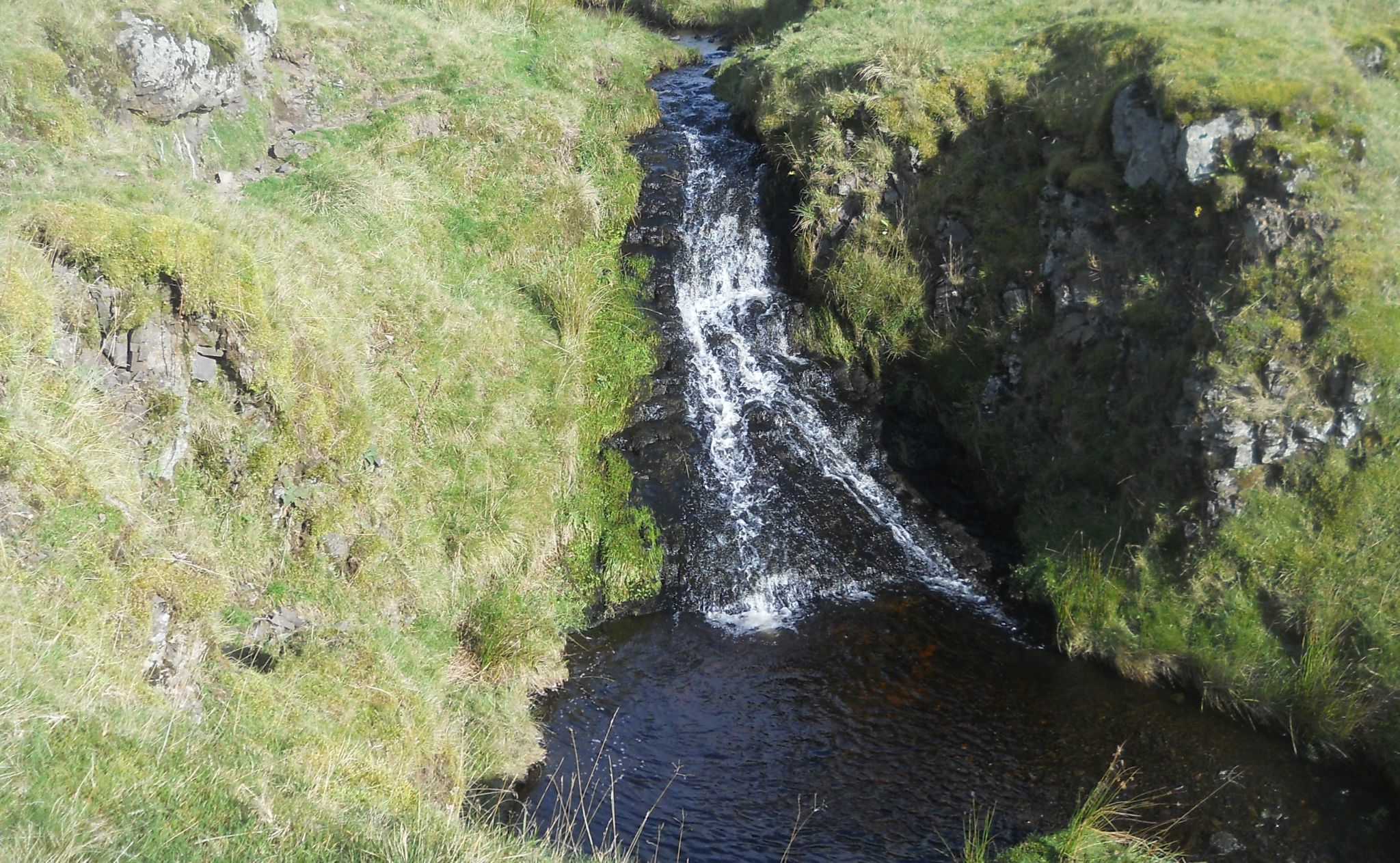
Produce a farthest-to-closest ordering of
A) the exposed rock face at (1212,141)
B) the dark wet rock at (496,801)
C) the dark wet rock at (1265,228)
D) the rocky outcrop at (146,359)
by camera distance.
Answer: the exposed rock face at (1212,141) < the dark wet rock at (1265,228) < the dark wet rock at (496,801) < the rocky outcrop at (146,359)

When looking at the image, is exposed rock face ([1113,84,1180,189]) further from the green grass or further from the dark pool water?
the green grass

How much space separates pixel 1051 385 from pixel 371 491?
27.3 feet

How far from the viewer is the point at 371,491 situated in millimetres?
8336

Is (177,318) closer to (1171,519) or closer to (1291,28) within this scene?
(1171,519)

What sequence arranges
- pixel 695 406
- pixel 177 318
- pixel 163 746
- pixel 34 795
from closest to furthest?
pixel 34 795, pixel 163 746, pixel 177 318, pixel 695 406

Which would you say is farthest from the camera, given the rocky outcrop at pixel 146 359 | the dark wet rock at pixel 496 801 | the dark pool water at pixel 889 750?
the dark pool water at pixel 889 750

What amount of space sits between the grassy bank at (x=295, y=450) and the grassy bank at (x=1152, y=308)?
4173mm

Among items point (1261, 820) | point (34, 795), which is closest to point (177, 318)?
point (34, 795)

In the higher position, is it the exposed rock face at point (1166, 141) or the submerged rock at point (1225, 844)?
the exposed rock face at point (1166, 141)

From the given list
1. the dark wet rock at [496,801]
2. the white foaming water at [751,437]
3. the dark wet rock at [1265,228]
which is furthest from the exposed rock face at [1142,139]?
the dark wet rock at [496,801]

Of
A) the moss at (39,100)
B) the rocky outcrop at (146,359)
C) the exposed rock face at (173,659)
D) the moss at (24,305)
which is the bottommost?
the exposed rock face at (173,659)

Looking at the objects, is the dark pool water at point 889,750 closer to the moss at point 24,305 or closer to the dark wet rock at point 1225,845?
the dark wet rock at point 1225,845

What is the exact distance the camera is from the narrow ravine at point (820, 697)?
7.28m

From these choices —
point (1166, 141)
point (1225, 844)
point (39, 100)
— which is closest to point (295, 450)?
point (39, 100)
